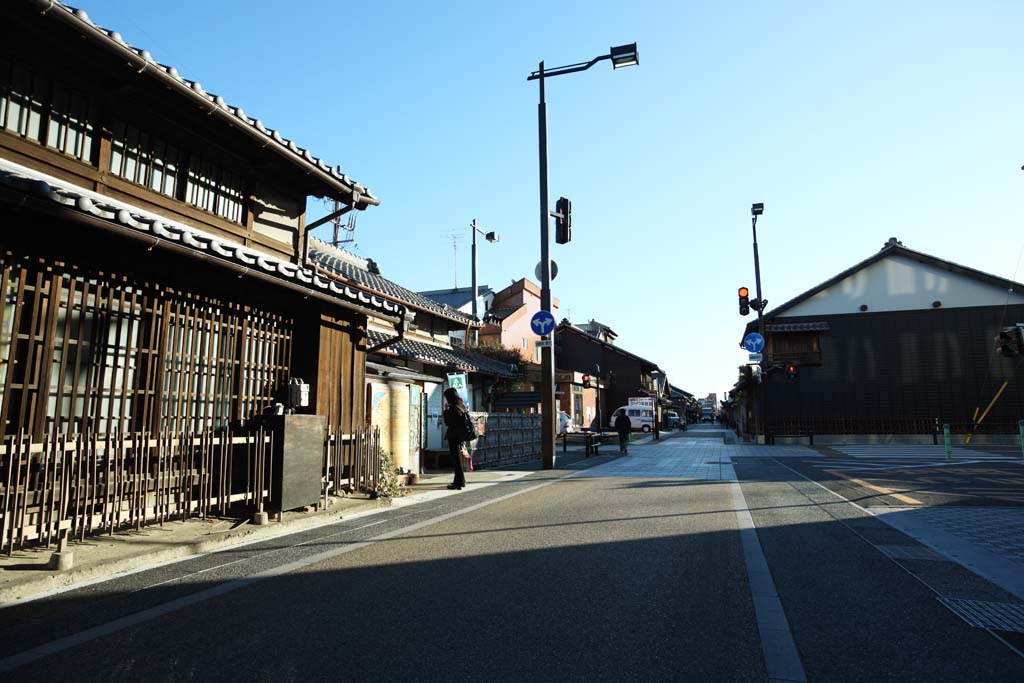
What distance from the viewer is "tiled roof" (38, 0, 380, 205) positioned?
651cm

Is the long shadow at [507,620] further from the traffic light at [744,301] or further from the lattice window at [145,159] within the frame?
the traffic light at [744,301]

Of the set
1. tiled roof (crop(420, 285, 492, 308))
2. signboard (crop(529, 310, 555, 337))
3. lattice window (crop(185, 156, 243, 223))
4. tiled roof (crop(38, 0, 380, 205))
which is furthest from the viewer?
tiled roof (crop(420, 285, 492, 308))

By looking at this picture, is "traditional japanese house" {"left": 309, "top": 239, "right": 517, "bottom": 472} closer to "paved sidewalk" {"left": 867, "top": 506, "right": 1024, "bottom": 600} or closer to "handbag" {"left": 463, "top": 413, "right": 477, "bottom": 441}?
"handbag" {"left": 463, "top": 413, "right": 477, "bottom": 441}

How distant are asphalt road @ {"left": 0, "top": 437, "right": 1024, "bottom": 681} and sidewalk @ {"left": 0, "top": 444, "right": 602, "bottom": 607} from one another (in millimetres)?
257

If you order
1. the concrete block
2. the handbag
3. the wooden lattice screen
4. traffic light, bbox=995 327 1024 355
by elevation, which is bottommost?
the concrete block

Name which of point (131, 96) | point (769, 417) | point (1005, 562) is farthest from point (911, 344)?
point (131, 96)

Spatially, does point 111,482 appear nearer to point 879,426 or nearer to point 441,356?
point 441,356

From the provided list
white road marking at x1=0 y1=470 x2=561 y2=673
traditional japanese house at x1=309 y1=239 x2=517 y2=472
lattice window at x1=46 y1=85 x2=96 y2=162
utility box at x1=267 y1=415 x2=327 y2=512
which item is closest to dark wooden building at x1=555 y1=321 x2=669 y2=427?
traditional japanese house at x1=309 y1=239 x2=517 y2=472

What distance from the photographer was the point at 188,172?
9258 mm

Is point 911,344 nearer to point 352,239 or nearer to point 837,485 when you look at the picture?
point 837,485

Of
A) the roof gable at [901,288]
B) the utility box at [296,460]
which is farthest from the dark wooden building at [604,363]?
the utility box at [296,460]

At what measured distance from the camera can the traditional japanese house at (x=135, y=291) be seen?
18.3ft

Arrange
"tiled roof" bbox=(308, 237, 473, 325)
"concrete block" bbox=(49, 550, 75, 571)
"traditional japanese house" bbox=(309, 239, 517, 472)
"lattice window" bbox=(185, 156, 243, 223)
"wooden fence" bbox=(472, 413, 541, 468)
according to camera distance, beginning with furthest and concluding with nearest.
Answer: "tiled roof" bbox=(308, 237, 473, 325) < "wooden fence" bbox=(472, 413, 541, 468) < "traditional japanese house" bbox=(309, 239, 517, 472) < "lattice window" bbox=(185, 156, 243, 223) < "concrete block" bbox=(49, 550, 75, 571)

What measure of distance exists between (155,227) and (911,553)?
26.0 ft
